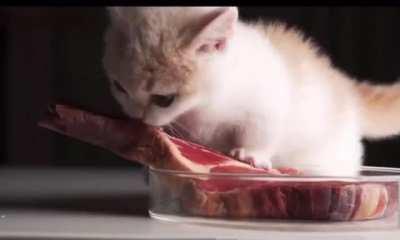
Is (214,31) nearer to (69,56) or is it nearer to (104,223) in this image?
(104,223)

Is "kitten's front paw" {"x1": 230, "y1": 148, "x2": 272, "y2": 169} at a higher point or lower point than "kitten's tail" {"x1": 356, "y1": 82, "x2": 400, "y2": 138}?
lower

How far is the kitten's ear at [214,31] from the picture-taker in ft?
2.01

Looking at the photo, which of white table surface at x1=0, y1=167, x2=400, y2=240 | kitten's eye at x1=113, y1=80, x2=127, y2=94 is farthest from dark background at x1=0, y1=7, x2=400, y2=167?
kitten's eye at x1=113, y1=80, x2=127, y2=94

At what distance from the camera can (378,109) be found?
782 millimetres

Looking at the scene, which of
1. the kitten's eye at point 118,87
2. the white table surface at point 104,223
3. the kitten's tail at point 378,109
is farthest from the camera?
the kitten's tail at point 378,109

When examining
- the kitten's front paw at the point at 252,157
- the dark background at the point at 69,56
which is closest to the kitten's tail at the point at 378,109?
the kitten's front paw at the point at 252,157

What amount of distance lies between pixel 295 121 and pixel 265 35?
0.29 feet

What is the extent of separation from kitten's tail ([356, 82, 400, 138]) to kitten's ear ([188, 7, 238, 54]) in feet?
0.69

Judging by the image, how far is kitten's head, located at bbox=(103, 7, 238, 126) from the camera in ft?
2.02

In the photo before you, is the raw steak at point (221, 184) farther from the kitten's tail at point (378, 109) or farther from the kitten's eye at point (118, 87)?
the kitten's tail at point (378, 109)

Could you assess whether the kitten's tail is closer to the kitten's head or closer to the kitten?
the kitten

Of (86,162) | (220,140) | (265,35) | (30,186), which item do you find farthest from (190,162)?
(86,162)

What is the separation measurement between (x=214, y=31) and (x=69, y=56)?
0.72m

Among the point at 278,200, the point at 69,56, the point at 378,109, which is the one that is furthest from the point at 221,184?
the point at 69,56
